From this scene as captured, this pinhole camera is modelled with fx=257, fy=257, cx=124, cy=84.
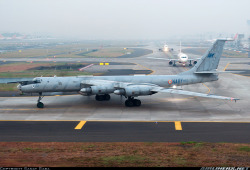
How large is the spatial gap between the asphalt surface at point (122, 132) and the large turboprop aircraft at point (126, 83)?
17.1ft

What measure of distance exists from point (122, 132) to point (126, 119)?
11.7 ft

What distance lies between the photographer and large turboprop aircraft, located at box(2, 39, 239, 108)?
85.9 ft

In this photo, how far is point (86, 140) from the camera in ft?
58.3

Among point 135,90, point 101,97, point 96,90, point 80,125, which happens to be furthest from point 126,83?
point 80,125

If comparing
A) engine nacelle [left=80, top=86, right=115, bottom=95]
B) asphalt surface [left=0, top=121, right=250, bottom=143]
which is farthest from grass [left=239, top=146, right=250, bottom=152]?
engine nacelle [left=80, top=86, right=115, bottom=95]

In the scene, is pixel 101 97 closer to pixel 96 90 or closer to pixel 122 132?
pixel 96 90

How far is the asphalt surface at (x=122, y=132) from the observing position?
58.7ft

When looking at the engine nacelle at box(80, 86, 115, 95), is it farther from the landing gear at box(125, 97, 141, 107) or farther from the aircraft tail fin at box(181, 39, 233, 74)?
the aircraft tail fin at box(181, 39, 233, 74)

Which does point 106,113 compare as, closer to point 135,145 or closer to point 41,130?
point 41,130

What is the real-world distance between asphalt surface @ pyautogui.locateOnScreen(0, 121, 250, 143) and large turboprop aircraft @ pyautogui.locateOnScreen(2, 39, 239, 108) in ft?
17.1

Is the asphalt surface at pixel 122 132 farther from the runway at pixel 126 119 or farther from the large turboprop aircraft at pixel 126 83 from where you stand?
the large turboprop aircraft at pixel 126 83

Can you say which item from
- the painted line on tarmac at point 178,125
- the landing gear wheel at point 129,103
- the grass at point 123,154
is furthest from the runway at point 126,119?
the grass at point 123,154

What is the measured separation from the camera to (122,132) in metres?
19.4

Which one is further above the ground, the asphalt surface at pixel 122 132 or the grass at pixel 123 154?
the grass at pixel 123 154
